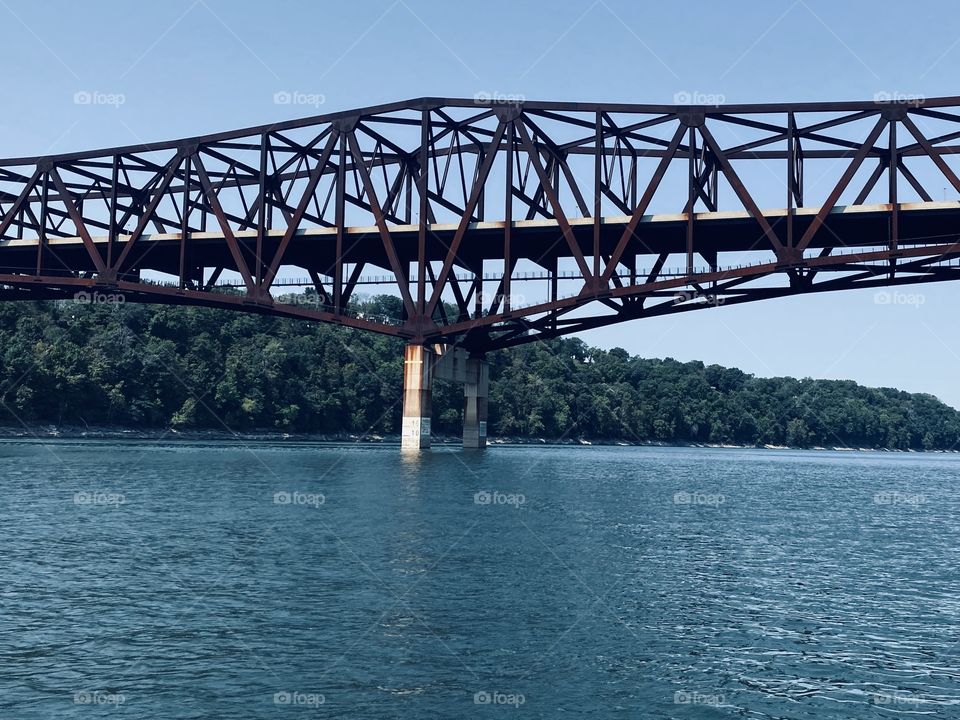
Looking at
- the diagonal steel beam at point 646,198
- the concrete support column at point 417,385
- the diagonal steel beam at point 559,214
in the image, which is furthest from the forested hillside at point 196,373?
the diagonal steel beam at point 646,198

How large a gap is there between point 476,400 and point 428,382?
57.7 ft

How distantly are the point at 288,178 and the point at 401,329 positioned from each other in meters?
19.8

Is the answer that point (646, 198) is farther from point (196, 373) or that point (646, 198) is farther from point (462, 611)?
point (196, 373)

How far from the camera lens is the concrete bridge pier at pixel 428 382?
84688mm

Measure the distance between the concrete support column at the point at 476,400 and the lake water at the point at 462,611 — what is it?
179 feet

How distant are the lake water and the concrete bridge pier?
130ft

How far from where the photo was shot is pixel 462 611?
21.6 metres

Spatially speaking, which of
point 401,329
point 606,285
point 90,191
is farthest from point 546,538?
point 90,191

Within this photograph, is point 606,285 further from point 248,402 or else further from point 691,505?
point 248,402

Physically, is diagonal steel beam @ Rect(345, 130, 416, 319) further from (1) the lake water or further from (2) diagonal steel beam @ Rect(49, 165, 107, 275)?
(1) the lake water

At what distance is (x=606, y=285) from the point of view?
75.3m

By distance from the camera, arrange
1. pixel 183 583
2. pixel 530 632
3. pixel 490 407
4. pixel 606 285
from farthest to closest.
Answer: pixel 490 407 → pixel 606 285 → pixel 183 583 → pixel 530 632

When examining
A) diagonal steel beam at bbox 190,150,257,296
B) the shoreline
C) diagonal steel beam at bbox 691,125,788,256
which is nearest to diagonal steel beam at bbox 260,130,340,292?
diagonal steel beam at bbox 190,150,257,296

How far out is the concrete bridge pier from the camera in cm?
8469
